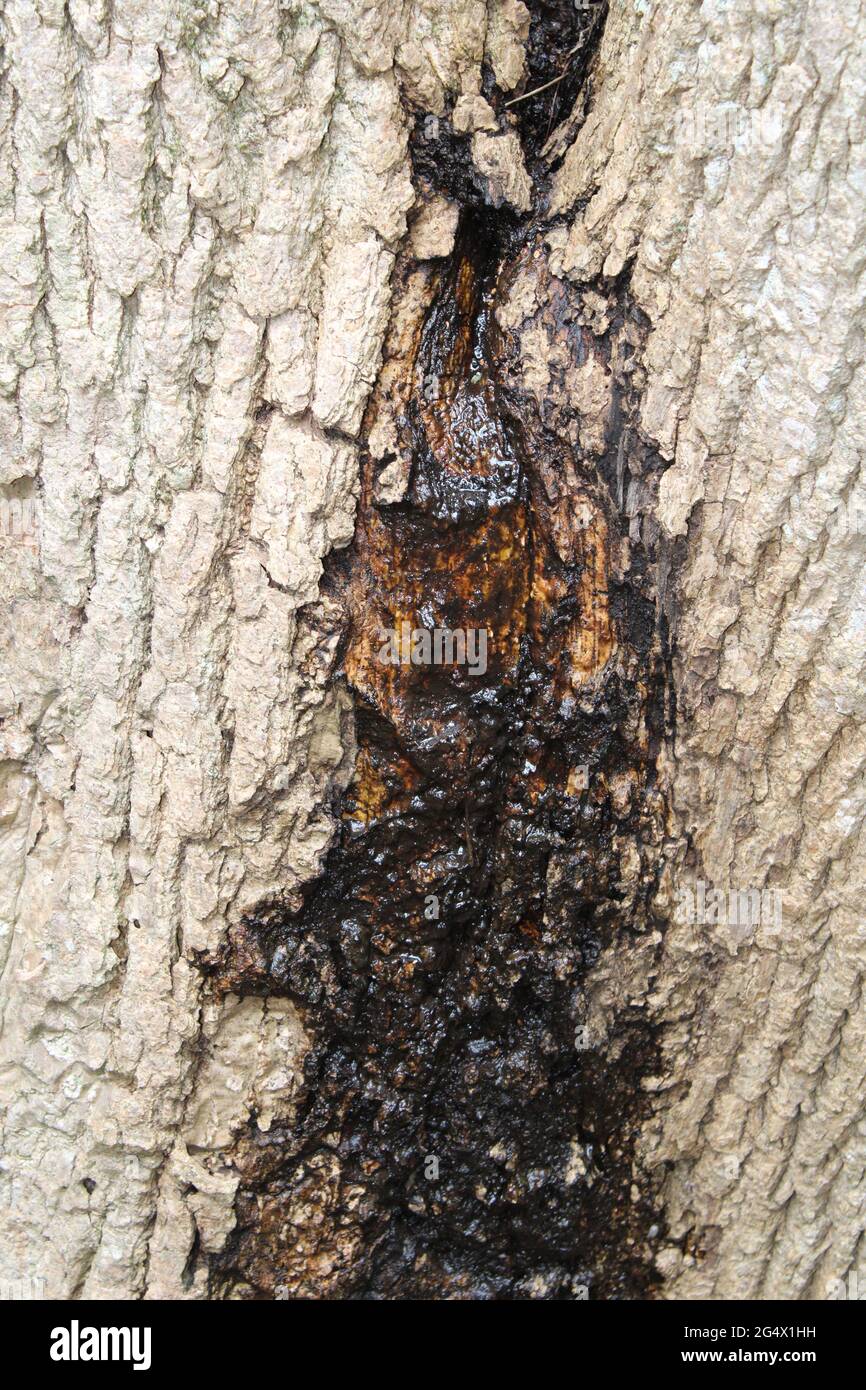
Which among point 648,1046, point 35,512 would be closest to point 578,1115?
point 648,1046

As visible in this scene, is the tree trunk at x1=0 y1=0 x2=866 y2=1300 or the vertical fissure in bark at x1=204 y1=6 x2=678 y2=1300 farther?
the vertical fissure in bark at x1=204 y1=6 x2=678 y2=1300

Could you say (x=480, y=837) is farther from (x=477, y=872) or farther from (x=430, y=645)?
(x=430, y=645)

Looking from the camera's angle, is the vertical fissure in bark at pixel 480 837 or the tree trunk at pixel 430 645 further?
the vertical fissure in bark at pixel 480 837

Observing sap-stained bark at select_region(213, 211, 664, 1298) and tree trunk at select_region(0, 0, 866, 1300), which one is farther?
sap-stained bark at select_region(213, 211, 664, 1298)

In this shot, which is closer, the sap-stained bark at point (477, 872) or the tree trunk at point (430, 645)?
the tree trunk at point (430, 645)

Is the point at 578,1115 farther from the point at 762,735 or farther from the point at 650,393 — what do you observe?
the point at 650,393

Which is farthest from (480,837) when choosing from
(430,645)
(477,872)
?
(430,645)
